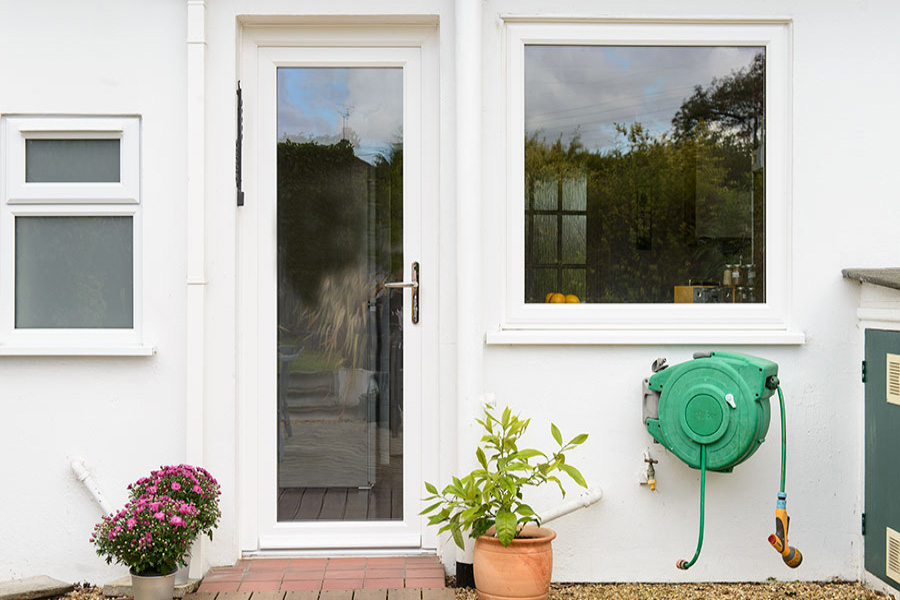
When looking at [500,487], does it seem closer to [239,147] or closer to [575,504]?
[575,504]

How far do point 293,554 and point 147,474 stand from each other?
71 cm

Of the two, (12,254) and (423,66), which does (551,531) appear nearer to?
(423,66)

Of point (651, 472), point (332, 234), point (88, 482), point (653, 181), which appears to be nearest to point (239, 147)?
point (332, 234)

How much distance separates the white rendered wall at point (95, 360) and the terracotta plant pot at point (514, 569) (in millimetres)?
1369

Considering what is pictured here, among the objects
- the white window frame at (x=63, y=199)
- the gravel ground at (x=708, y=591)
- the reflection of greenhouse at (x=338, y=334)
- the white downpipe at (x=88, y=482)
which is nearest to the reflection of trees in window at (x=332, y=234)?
the reflection of greenhouse at (x=338, y=334)

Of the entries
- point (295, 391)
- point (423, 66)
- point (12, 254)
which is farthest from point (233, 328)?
point (423, 66)

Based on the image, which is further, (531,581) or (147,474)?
(147,474)

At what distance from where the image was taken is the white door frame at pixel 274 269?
13.1ft

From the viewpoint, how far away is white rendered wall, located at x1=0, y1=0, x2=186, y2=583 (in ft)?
12.6

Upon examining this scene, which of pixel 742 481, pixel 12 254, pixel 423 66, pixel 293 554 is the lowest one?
pixel 293 554

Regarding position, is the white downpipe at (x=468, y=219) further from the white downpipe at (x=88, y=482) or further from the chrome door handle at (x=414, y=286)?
the white downpipe at (x=88, y=482)

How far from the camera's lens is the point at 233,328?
153 inches

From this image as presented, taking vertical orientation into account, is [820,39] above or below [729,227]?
above

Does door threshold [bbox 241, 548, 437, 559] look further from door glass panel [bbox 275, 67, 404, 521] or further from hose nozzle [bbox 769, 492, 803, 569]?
hose nozzle [bbox 769, 492, 803, 569]
